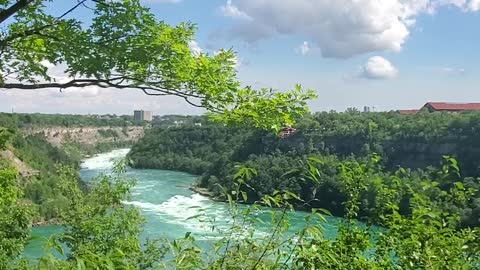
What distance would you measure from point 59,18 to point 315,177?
166 cm

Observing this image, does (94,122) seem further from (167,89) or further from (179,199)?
(167,89)

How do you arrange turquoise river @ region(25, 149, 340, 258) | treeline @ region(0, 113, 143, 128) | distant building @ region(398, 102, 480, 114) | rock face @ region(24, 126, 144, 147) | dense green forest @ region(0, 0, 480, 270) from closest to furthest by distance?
dense green forest @ region(0, 0, 480, 270) < turquoise river @ region(25, 149, 340, 258) < distant building @ region(398, 102, 480, 114) < treeline @ region(0, 113, 143, 128) < rock face @ region(24, 126, 144, 147)

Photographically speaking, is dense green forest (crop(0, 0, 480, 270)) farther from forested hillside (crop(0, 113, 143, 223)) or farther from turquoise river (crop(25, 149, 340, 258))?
turquoise river (crop(25, 149, 340, 258))

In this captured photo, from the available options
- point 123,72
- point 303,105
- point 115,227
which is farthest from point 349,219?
point 115,227

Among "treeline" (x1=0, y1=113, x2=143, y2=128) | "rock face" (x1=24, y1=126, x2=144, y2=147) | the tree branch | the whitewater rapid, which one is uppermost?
the tree branch

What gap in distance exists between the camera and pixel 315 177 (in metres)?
1.97

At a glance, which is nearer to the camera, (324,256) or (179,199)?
(324,256)

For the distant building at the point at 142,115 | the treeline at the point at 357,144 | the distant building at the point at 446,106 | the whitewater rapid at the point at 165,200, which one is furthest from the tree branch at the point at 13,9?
the distant building at the point at 142,115

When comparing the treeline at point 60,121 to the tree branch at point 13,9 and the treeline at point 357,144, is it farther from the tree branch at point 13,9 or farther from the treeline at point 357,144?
the tree branch at point 13,9

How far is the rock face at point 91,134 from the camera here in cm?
9444

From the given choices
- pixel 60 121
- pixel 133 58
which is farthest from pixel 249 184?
pixel 60 121

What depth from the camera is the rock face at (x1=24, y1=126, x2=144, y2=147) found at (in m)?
94.4

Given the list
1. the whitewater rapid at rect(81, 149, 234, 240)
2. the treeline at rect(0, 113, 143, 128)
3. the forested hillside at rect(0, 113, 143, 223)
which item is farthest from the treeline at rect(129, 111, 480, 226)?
the treeline at rect(0, 113, 143, 128)

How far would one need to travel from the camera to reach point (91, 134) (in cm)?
11075
